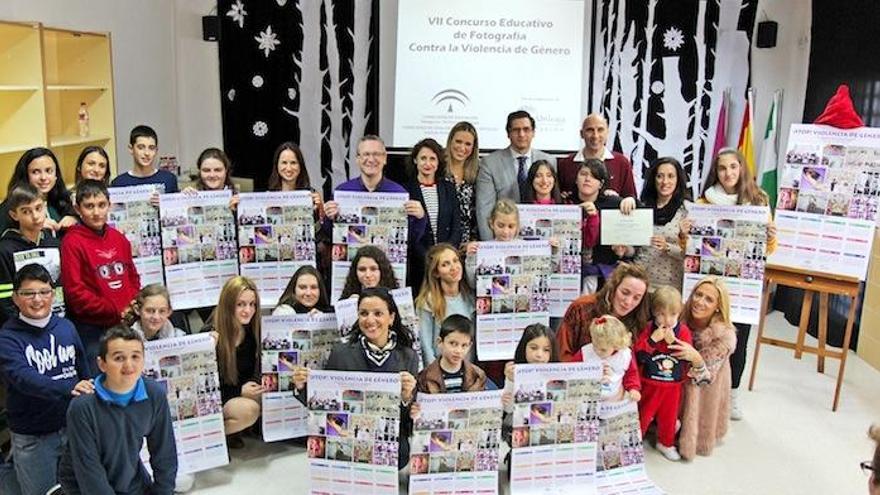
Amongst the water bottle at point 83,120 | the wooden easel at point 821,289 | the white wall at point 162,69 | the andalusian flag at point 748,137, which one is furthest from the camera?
the andalusian flag at point 748,137

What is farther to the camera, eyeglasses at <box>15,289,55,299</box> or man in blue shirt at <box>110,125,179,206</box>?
man in blue shirt at <box>110,125,179,206</box>

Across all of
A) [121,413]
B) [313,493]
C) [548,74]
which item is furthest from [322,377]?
[548,74]

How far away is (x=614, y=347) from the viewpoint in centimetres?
333

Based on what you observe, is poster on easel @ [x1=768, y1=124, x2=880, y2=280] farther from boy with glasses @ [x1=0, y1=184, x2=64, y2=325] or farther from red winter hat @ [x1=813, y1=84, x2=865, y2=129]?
boy with glasses @ [x1=0, y1=184, x2=64, y2=325]

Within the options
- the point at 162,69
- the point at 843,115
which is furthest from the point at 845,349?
the point at 162,69

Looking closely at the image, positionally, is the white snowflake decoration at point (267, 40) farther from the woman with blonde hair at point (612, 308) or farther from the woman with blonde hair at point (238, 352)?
the woman with blonde hair at point (612, 308)

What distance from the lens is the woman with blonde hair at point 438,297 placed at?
3701mm

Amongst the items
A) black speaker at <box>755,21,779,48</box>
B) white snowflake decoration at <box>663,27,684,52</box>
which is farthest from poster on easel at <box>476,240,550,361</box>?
black speaker at <box>755,21,779,48</box>

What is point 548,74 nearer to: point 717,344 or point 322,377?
point 717,344

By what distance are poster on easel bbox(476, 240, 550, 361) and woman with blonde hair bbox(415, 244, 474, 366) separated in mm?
111

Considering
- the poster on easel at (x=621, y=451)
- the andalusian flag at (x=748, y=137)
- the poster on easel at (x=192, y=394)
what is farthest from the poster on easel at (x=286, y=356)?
the andalusian flag at (x=748, y=137)

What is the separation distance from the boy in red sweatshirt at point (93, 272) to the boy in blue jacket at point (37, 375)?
42 centimetres

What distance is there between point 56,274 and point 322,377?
1.41 meters

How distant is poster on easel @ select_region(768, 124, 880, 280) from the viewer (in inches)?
155
